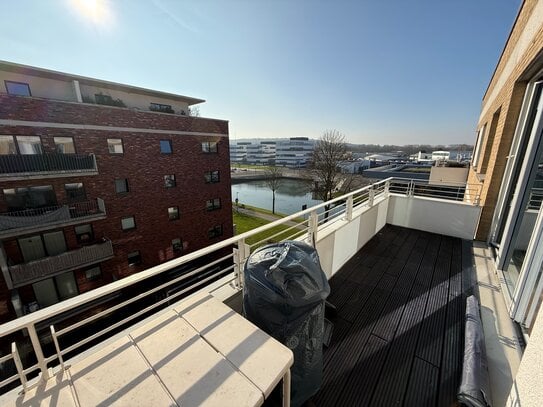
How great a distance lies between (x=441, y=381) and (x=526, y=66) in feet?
11.2

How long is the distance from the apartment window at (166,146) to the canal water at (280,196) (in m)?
15.1

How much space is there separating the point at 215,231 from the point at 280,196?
20402mm

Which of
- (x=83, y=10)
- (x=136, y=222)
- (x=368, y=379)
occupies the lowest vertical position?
(x=136, y=222)

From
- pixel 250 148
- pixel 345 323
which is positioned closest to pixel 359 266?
pixel 345 323

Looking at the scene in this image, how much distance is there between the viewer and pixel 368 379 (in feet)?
5.17

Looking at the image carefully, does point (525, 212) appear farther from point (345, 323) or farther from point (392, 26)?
point (392, 26)

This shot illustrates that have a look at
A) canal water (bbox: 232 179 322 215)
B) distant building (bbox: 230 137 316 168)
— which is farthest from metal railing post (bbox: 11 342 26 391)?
distant building (bbox: 230 137 316 168)

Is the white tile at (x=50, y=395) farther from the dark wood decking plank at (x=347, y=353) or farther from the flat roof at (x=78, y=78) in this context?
the flat roof at (x=78, y=78)

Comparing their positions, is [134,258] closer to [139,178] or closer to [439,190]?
[139,178]

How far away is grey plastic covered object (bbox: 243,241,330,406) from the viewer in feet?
4.11

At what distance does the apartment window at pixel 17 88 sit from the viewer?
743cm

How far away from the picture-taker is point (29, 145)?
6641mm

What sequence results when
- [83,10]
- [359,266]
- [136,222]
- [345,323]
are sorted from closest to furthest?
1. [345,323]
2. [359,266]
3. [83,10]
4. [136,222]

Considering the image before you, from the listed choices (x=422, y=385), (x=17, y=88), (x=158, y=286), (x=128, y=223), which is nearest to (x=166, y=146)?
(x=128, y=223)
